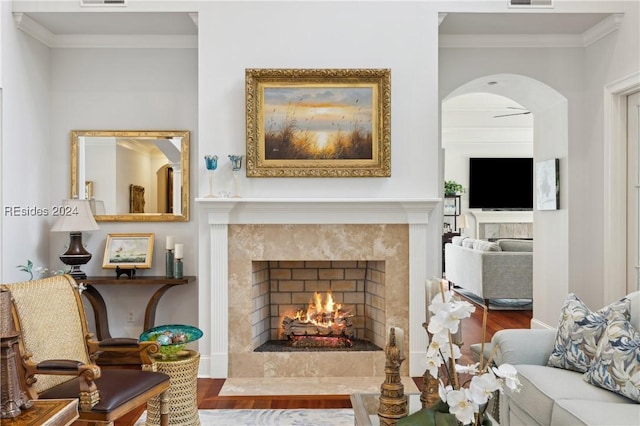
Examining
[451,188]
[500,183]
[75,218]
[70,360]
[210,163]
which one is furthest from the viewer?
[500,183]

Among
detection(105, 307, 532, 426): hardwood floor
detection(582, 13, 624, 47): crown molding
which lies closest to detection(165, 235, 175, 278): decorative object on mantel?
detection(105, 307, 532, 426): hardwood floor

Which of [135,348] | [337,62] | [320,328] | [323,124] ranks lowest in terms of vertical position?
[320,328]

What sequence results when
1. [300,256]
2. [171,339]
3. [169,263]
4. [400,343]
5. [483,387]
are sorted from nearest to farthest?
[483,387]
[400,343]
[171,339]
[300,256]
[169,263]

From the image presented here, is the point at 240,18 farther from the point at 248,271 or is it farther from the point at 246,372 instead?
the point at 246,372

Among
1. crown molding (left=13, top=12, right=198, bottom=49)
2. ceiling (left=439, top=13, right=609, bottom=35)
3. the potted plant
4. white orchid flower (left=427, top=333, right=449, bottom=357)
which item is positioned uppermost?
ceiling (left=439, top=13, right=609, bottom=35)

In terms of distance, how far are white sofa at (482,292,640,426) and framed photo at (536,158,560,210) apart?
2.17 m

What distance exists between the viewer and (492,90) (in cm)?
500

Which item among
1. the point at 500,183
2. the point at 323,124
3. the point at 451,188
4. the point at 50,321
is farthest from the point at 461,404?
the point at 500,183

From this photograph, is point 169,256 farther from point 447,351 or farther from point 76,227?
point 447,351

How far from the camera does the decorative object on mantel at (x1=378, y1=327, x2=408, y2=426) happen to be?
2.01 meters

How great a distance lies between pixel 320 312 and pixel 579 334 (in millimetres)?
2146

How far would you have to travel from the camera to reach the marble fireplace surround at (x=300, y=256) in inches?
156

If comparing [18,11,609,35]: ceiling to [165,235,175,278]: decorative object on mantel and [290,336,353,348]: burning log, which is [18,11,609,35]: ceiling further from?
[290,336,353,348]: burning log

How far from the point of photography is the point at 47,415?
1.64m
